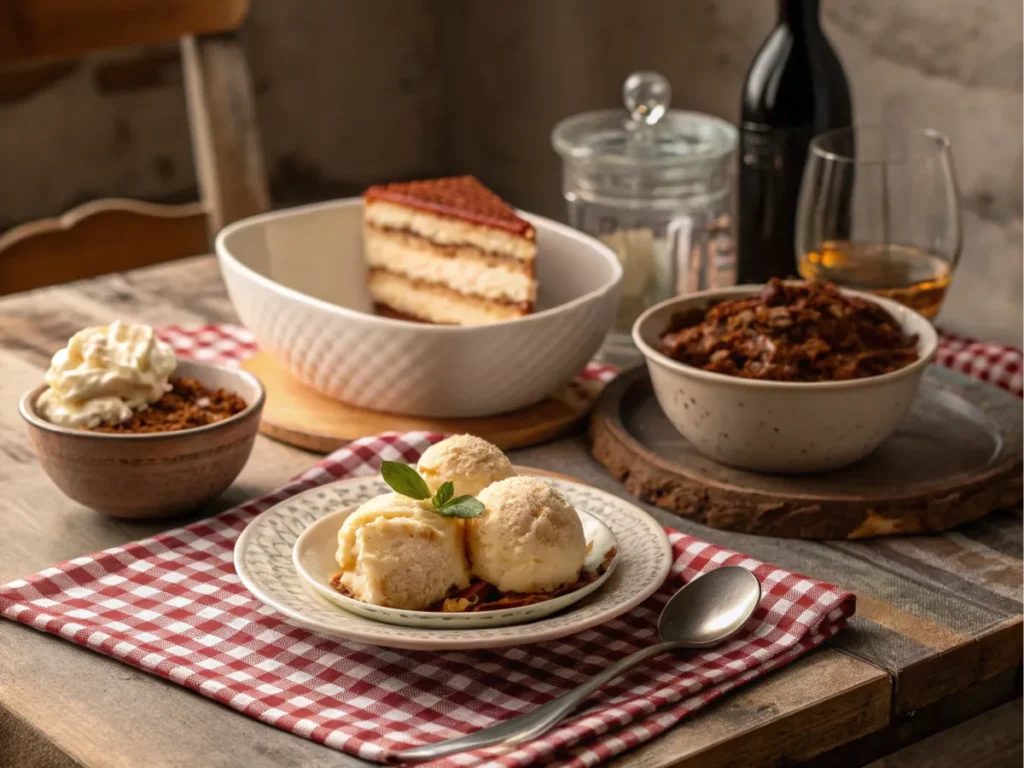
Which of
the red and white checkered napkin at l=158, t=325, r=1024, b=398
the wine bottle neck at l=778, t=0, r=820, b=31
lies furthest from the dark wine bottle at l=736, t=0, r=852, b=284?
the red and white checkered napkin at l=158, t=325, r=1024, b=398

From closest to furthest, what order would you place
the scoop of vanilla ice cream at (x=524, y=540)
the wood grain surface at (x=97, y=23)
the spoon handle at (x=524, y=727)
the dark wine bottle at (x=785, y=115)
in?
the spoon handle at (x=524, y=727) → the scoop of vanilla ice cream at (x=524, y=540) → the dark wine bottle at (x=785, y=115) → the wood grain surface at (x=97, y=23)

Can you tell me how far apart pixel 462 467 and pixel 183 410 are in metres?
0.32

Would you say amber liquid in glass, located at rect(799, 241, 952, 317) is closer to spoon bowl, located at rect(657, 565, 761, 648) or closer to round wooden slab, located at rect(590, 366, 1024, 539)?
round wooden slab, located at rect(590, 366, 1024, 539)

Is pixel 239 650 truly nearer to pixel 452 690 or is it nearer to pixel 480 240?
pixel 452 690

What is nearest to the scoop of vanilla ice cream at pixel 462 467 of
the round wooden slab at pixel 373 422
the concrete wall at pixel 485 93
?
the round wooden slab at pixel 373 422

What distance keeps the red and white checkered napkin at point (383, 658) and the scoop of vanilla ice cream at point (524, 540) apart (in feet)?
0.21

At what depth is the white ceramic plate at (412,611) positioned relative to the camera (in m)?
0.95

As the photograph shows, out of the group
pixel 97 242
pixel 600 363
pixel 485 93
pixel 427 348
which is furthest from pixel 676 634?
pixel 485 93

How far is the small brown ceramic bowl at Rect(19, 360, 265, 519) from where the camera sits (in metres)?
1.17

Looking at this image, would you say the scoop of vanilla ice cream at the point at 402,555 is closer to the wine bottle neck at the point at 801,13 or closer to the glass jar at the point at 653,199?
the glass jar at the point at 653,199

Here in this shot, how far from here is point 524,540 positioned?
972mm

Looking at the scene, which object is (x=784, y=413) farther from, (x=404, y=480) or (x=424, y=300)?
(x=424, y=300)

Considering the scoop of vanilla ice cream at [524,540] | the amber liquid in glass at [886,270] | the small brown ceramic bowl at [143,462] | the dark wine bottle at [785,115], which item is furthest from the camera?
the dark wine bottle at [785,115]

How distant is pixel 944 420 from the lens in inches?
55.7
